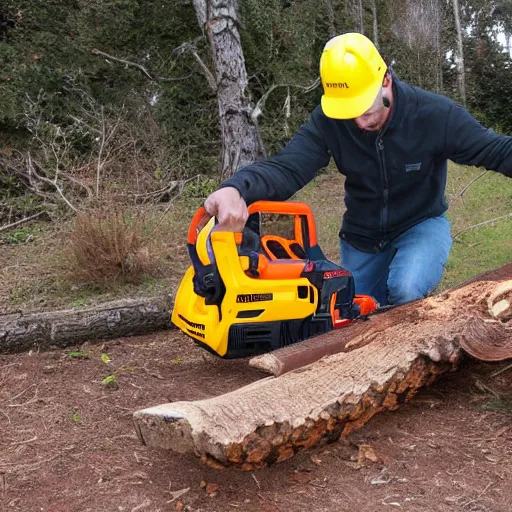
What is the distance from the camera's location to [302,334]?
3301 mm

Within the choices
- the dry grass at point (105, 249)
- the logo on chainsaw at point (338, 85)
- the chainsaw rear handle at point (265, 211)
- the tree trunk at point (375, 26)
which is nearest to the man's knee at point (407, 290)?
the chainsaw rear handle at point (265, 211)

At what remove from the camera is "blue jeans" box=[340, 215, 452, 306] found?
3.58 metres

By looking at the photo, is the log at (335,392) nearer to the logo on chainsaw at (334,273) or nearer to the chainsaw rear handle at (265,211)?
the logo on chainsaw at (334,273)

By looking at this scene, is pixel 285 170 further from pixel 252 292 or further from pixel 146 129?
pixel 146 129

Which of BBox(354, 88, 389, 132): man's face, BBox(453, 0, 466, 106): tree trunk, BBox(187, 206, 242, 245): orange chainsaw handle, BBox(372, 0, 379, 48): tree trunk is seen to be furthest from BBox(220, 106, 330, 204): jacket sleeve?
BBox(453, 0, 466, 106): tree trunk

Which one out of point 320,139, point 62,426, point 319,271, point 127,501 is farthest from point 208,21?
point 127,501

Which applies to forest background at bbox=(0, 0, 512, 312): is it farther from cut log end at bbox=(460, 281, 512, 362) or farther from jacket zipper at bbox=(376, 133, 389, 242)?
cut log end at bbox=(460, 281, 512, 362)

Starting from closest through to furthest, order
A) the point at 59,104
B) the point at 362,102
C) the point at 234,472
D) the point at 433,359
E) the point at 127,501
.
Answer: the point at 127,501
the point at 234,472
the point at 433,359
the point at 362,102
the point at 59,104

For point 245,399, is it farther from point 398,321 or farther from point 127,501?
point 398,321

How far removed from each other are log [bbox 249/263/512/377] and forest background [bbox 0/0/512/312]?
7.87 feet

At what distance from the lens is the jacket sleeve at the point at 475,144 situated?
3.24m

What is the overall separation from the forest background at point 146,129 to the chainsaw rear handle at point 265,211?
6.35 feet

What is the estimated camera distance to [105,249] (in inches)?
199

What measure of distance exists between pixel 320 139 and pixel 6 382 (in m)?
2.11
